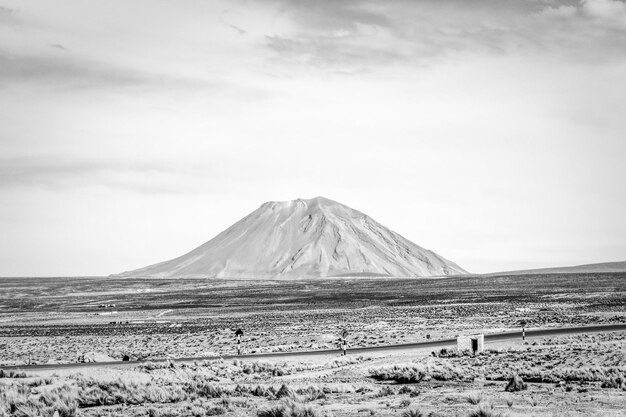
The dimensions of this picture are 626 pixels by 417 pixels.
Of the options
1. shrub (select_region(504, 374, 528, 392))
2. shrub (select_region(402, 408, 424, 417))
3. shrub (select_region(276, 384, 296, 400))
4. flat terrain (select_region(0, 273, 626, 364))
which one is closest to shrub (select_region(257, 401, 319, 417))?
shrub (select_region(402, 408, 424, 417))

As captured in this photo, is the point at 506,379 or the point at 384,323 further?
the point at 384,323

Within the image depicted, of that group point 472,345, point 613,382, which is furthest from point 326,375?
point 613,382

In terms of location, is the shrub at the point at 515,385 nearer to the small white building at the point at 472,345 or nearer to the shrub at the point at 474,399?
the shrub at the point at 474,399

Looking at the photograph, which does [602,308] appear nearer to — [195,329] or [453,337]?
[453,337]

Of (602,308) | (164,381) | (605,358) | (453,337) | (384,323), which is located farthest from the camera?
(602,308)

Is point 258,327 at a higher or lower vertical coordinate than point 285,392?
lower

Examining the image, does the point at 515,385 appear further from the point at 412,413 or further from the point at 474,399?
the point at 412,413

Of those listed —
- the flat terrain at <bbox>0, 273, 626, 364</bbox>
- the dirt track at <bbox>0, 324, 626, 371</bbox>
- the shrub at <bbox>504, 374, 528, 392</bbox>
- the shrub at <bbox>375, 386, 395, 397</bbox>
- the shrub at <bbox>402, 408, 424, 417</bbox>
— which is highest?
the shrub at <bbox>402, 408, 424, 417</bbox>

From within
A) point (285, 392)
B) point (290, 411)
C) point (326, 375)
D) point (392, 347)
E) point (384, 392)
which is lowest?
point (392, 347)

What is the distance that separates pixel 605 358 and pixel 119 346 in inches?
1178

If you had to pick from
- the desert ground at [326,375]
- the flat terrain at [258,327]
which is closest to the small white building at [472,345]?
the desert ground at [326,375]

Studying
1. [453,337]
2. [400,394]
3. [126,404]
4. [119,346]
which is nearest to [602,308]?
[453,337]

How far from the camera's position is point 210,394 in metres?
23.5

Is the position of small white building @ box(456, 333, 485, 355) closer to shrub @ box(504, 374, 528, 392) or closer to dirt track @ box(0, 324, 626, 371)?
dirt track @ box(0, 324, 626, 371)
